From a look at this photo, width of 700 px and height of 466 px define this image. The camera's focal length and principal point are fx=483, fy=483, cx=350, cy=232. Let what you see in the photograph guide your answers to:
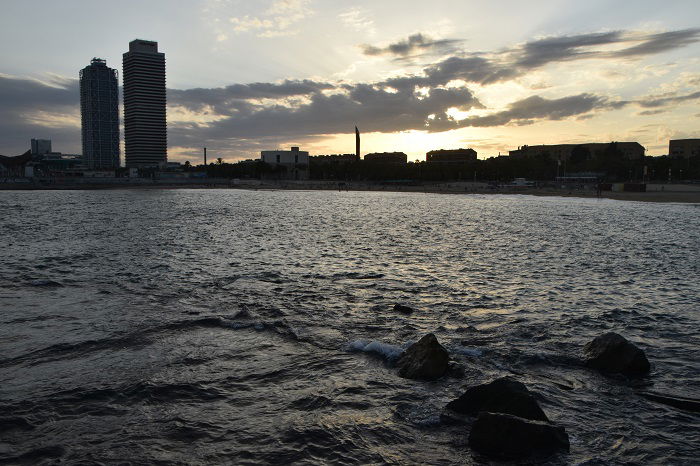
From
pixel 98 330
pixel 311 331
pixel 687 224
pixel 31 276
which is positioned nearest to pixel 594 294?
pixel 311 331

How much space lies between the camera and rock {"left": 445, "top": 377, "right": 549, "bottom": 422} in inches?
387

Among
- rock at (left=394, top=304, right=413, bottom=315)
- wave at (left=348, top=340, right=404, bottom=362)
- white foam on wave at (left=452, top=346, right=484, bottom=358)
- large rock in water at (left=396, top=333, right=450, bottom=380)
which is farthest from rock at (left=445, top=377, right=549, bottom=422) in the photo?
rock at (left=394, top=304, right=413, bottom=315)

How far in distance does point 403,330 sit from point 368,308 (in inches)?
127

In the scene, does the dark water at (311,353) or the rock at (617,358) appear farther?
the rock at (617,358)

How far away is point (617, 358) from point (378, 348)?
21.8 ft

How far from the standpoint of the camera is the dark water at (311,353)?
9.53 meters

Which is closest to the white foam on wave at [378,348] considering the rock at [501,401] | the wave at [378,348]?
the wave at [378,348]

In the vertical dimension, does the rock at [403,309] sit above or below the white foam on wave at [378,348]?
above

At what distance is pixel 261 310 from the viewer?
19219 mm

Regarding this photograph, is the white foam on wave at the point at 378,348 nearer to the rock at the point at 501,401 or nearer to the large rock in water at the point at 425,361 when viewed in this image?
the large rock in water at the point at 425,361

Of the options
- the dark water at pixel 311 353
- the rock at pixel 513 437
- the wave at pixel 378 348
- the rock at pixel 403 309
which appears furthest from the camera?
the rock at pixel 403 309

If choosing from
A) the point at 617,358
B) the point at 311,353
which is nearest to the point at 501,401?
the point at 617,358

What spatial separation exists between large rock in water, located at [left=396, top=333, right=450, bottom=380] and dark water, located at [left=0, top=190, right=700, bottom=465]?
0.38 metres

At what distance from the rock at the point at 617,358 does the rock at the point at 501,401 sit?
174 inches
